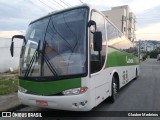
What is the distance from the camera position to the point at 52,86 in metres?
5.91

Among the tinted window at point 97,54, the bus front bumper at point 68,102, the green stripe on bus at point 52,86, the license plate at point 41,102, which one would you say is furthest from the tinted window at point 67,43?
the license plate at point 41,102

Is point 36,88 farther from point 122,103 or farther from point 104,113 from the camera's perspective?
point 122,103

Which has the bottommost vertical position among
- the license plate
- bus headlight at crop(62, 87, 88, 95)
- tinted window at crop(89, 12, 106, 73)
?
the license plate

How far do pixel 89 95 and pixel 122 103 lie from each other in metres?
2.70

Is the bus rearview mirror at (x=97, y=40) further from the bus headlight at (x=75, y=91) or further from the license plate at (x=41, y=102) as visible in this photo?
the license plate at (x=41, y=102)

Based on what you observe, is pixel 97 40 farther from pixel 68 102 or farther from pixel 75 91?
pixel 68 102

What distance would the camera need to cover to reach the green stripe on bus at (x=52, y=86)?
18.9ft

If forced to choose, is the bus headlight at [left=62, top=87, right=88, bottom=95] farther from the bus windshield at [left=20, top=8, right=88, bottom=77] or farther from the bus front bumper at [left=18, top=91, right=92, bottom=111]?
the bus windshield at [left=20, top=8, right=88, bottom=77]

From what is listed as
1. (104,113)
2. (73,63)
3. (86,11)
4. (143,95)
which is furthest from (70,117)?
(143,95)

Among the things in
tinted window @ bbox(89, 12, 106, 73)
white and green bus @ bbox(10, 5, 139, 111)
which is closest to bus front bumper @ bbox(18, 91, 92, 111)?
white and green bus @ bbox(10, 5, 139, 111)

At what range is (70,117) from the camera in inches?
262

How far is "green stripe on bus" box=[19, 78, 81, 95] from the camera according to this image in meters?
5.77

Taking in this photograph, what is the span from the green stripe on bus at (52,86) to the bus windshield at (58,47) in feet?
0.64

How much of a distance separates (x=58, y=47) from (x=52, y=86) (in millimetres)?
1022
